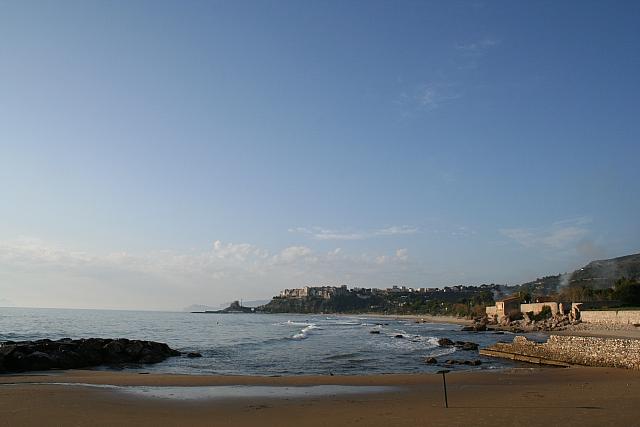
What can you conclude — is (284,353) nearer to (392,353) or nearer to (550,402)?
(392,353)

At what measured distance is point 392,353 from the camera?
3906 centimetres

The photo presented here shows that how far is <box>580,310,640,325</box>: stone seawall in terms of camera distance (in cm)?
4747

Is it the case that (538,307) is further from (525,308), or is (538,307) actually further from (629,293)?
(629,293)

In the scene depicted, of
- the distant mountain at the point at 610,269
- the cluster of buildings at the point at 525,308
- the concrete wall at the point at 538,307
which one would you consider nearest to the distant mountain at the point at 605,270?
the distant mountain at the point at 610,269

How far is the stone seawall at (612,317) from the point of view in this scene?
47469 millimetres

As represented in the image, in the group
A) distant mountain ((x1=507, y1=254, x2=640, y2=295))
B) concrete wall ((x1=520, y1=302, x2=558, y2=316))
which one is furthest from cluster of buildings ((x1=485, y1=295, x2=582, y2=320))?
distant mountain ((x1=507, y1=254, x2=640, y2=295))

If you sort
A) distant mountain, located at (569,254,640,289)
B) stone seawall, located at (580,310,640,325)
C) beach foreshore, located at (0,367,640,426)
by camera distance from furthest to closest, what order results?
distant mountain, located at (569,254,640,289) < stone seawall, located at (580,310,640,325) < beach foreshore, located at (0,367,640,426)

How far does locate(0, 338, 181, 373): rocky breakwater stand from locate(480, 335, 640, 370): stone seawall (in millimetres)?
24481

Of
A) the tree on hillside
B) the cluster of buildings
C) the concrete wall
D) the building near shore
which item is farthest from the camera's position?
the building near shore

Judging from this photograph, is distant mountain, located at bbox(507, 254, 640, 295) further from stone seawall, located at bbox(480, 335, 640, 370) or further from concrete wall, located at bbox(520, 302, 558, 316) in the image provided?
stone seawall, located at bbox(480, 335, 640, 370)

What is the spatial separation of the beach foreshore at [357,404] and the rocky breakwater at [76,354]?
4594mm

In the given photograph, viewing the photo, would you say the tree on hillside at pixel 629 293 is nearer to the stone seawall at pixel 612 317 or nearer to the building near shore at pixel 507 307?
the stone seawall at pixel 612 317

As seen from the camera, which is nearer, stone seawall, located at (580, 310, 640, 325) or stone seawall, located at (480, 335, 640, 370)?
stone seawall, located at (480, 335, 640, 370)

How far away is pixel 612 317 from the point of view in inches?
2002
